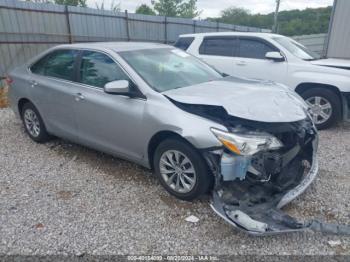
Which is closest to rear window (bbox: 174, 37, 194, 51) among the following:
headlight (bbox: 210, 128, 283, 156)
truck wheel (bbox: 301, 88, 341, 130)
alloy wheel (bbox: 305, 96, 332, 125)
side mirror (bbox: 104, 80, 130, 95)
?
truck wheel (bbox: 301, 88, 341, 130)

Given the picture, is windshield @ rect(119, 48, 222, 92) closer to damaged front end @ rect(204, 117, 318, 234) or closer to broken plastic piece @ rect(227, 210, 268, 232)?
damaged front end @ rect(204, 117, 318, 234)

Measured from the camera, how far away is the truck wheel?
208 inches

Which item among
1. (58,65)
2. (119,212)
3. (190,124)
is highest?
(58,65)

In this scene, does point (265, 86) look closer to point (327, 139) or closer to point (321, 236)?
point (321, 236)

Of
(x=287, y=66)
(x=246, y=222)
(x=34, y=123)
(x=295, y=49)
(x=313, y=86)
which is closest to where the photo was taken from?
(x=246, y=222)

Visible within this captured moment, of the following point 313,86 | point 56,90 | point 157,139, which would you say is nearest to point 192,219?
point 157,139

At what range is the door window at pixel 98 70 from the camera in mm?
3561

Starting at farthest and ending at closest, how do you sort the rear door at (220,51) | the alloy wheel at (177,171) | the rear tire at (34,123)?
the rear door at (220,51), the rear tire at (34,123), the alloy wheel at (177,171)

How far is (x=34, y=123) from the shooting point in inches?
189

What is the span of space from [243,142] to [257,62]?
408 centimetres

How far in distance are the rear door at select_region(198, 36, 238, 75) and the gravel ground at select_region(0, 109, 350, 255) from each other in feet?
10.4

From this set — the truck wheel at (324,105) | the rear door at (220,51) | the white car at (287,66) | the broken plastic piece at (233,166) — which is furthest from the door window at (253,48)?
the broken plastic piece at (233,166)

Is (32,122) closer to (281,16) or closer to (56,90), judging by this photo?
A: (56,90)

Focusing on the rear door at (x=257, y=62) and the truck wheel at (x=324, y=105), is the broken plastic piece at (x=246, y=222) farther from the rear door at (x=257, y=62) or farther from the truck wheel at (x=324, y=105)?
the rear door at (x=257, y=62)
